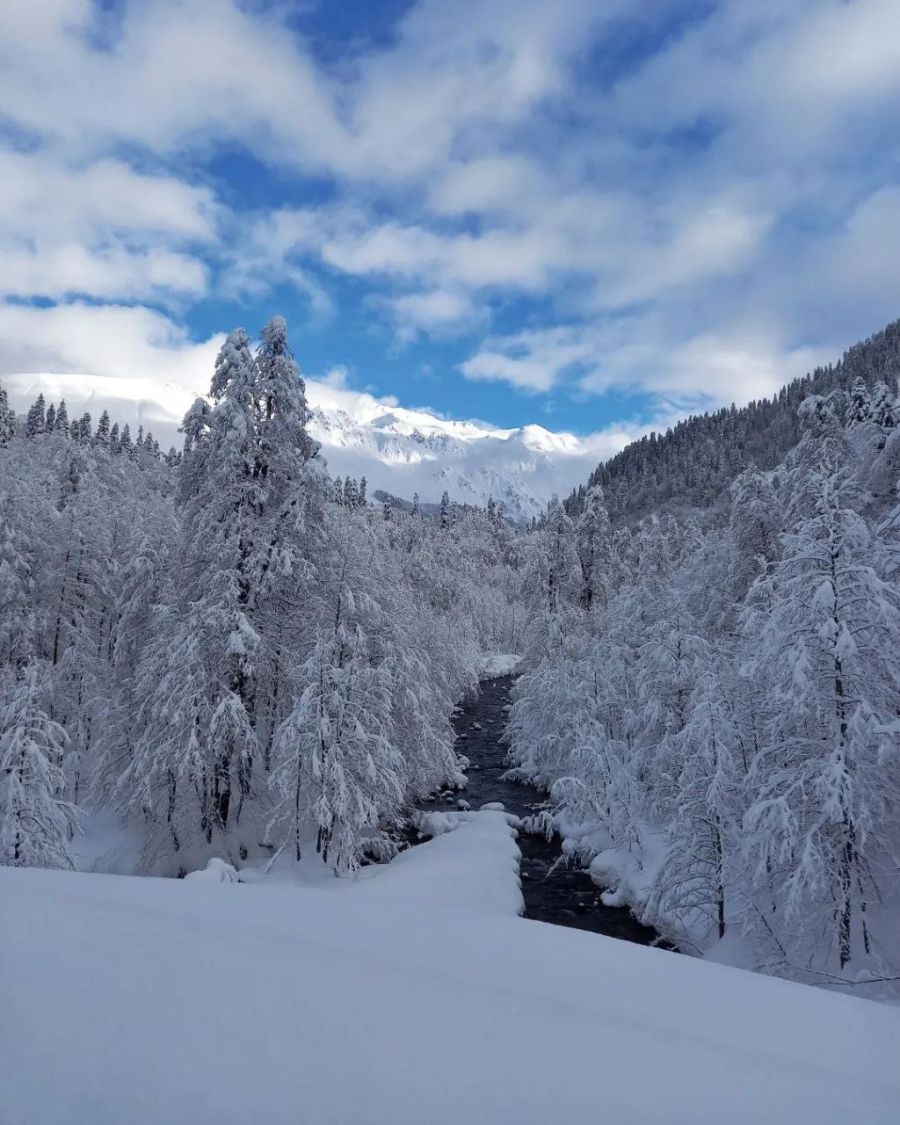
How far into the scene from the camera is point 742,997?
5.96 m

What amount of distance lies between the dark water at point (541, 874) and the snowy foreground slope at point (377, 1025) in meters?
7.01

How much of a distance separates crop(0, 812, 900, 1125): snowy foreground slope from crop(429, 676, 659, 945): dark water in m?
7.01

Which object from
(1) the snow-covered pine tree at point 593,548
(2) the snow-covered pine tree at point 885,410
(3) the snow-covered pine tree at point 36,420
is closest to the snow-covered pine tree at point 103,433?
(3) the snow-covered pine tree at point 36,420

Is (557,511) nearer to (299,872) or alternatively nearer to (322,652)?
(322,652)

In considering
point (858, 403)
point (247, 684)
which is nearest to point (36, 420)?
point (247, 684)

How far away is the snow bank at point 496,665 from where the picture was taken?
62531mm

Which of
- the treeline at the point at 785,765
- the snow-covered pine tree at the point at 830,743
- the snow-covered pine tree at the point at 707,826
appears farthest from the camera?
the snow-covered pine tree at the point at 707,826

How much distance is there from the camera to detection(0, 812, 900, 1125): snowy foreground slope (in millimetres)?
3711

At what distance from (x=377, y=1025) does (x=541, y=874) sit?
48.1 ft

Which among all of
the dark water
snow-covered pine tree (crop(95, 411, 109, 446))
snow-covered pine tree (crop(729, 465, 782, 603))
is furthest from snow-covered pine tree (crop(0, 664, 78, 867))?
snow-covered pine tree (crop(95, 411, 109, 446))

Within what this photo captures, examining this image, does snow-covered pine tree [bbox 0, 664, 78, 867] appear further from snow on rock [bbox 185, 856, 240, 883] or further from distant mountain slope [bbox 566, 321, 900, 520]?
distant mountain slope [bbox 566, 321, 900, 520]

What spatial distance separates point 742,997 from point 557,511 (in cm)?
2676

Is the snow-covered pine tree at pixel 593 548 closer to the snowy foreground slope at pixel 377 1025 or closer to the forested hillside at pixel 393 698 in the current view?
the forested hillside at pixel 393 698

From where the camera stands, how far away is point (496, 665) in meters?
68.4
